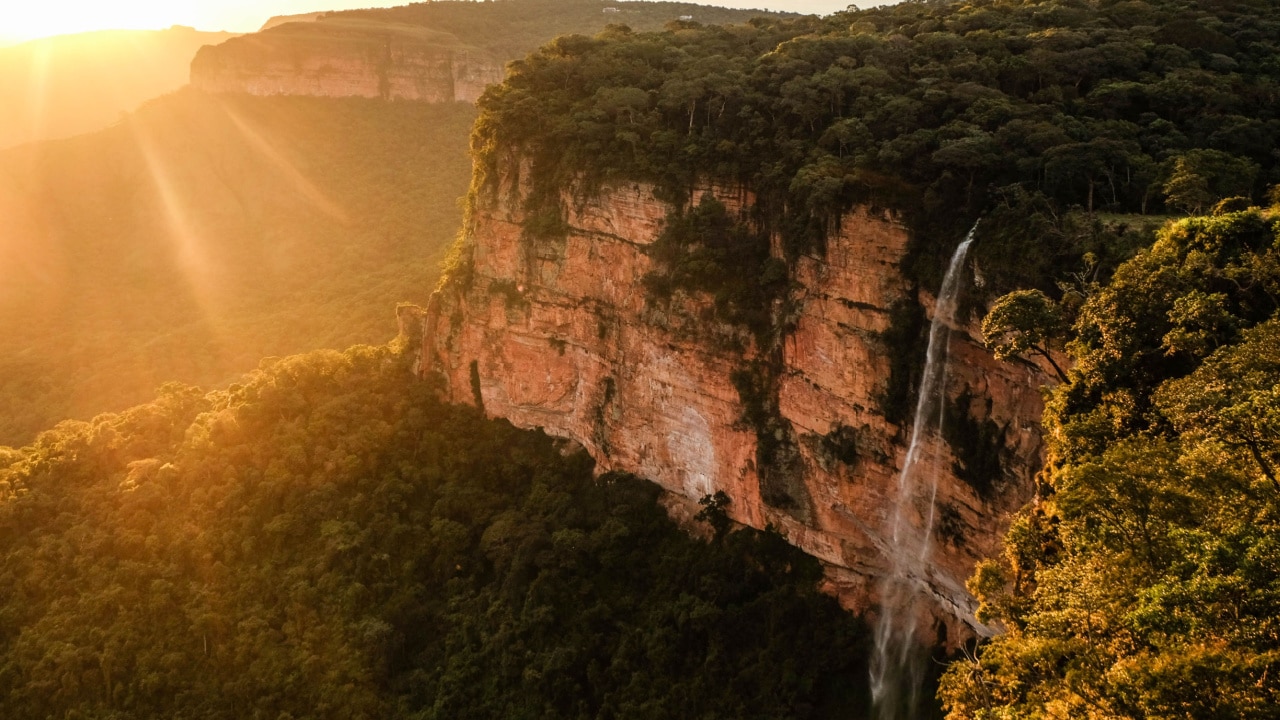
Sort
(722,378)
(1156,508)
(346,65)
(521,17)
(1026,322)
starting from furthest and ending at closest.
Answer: (521,17), (346,65), (722,378), (1026,322), (1156,508)

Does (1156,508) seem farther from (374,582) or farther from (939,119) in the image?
(374,582)

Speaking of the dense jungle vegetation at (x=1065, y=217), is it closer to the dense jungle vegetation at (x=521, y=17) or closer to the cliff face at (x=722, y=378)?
the cliff face at (x=722, y=378)

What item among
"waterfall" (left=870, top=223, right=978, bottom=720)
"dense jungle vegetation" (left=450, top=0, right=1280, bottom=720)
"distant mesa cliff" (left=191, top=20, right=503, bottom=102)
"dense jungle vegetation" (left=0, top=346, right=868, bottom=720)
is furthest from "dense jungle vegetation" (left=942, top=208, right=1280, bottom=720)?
"distant mesa cliff" (left=191, top=20, right=503, bottom=102)

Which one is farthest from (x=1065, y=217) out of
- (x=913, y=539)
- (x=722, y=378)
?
(x=722, y=378)

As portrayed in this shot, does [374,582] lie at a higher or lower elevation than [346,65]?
lower

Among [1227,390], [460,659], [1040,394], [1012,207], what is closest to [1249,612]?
[1227,390]

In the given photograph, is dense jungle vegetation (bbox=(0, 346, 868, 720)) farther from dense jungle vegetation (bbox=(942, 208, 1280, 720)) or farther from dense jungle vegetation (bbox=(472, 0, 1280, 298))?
dense jungle vegetation (bbox=(942, 208, 1280, 720))

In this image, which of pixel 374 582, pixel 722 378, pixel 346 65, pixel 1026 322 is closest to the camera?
pixel 1026 322
